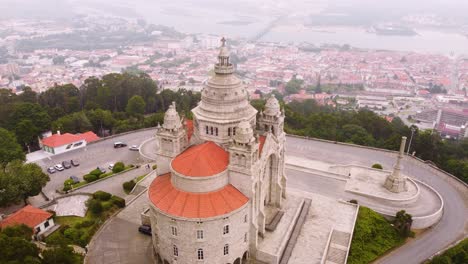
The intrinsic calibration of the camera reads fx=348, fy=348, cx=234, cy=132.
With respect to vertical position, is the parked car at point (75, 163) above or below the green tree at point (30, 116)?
below

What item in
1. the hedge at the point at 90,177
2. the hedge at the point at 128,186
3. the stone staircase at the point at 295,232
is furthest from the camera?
the hedge at the point at 90,177

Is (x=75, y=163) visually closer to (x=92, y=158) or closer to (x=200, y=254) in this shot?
(x=92, y=158)

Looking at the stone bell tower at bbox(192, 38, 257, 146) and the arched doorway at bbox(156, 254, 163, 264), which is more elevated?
the stone bell tower at bbox(192, 38, 257, 146)

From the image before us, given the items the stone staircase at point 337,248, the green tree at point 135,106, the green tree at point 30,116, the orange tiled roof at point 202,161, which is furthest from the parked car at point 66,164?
the stone staircase at point 337,248

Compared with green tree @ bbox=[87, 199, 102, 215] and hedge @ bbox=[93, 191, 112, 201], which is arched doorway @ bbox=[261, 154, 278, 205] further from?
hedge @ bbox=[93, 191, 112, 201]

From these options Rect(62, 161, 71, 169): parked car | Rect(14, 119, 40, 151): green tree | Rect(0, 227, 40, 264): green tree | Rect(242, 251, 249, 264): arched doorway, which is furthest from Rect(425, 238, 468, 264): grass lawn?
Rect(14, 119, 40, 151): green tree


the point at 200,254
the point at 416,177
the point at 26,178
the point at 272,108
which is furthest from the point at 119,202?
the point at 416,177

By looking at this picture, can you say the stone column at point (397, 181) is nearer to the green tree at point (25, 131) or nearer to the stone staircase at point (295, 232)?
the stone staircase at point (295, 232)

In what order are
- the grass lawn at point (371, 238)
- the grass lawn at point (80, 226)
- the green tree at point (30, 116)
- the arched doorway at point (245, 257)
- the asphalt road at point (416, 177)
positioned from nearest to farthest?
the arched doorway at point (245, 257) < the grass lawn at point (80, 226) < the grass lawn at point (371, 238) < the asphalt road at point (416, 177) < the green tree at point (30, 116)
